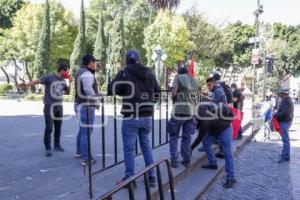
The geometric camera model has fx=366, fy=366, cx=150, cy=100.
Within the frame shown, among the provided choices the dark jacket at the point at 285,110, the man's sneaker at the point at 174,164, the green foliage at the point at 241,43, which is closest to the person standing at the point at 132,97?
the man's sneaker at the point at 174,164

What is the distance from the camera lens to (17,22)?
39.9 m

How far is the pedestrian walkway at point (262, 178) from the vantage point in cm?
617

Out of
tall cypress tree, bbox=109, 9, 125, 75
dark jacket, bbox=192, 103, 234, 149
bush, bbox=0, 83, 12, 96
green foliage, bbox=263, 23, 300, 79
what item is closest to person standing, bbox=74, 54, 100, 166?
dark jacket, bbox=192, 103, 234, 149

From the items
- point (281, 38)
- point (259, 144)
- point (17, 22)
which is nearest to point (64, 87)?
point (259, 144)

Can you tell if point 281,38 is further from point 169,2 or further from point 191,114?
point 191,114

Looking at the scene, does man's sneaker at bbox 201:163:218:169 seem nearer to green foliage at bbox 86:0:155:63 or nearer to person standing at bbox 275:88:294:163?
person standing at bbox 275:88:294:163

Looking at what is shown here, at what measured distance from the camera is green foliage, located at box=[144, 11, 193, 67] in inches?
1364

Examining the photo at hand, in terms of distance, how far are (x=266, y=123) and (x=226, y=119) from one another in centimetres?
657

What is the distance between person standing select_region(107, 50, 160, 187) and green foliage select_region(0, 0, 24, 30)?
45774 millimetres

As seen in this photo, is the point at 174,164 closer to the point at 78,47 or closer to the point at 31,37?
the point at 78,47

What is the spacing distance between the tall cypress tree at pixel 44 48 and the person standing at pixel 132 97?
35.5 meters

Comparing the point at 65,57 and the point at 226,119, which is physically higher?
the point at 65,57

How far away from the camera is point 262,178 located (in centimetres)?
727

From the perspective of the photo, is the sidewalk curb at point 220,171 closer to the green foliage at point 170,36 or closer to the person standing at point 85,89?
the person standing at point 85,89
